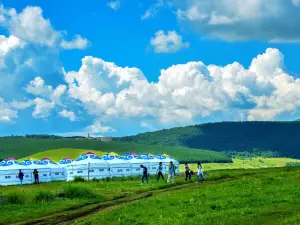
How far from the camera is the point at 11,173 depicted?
290 ft

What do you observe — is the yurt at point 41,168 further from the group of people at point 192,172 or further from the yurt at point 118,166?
the group of people at point 192,172

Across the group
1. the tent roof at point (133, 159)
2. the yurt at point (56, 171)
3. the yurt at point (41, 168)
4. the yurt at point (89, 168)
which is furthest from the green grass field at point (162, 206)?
the tent roof at point (133, 159)

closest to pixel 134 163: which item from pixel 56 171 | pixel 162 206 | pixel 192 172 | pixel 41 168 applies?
pixel 56 171

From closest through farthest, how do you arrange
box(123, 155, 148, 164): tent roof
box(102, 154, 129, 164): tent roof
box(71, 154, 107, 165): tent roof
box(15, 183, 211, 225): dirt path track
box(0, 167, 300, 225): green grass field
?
box(0, 167, 300, 225): green grass field
box(15, 183, 211, 225): dirt path track
box(71, 154, 107, 165): tent roof
box(102, 154, 129, 164): tent roof
box(123, 155, 148, 164): tent roof

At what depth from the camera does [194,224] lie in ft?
88.3

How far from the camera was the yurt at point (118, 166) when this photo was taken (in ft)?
307

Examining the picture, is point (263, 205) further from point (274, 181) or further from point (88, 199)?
point (88, 199)

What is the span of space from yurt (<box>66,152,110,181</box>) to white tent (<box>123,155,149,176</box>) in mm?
6679

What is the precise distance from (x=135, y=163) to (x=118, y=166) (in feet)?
16.1

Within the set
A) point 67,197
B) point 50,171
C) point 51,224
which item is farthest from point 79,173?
point 51,224

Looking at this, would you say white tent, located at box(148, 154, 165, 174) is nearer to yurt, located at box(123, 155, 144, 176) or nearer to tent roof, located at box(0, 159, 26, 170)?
yurt, located at box(123, 155, 144, 176)

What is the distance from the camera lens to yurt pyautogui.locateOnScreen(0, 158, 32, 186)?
87.5 metres

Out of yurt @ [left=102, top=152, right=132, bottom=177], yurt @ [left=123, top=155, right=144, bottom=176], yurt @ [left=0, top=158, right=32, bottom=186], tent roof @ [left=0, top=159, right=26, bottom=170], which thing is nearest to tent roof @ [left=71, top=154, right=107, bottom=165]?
yurt @ [left=102, top=152, right=132, bottom=177]

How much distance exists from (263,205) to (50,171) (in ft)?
222
